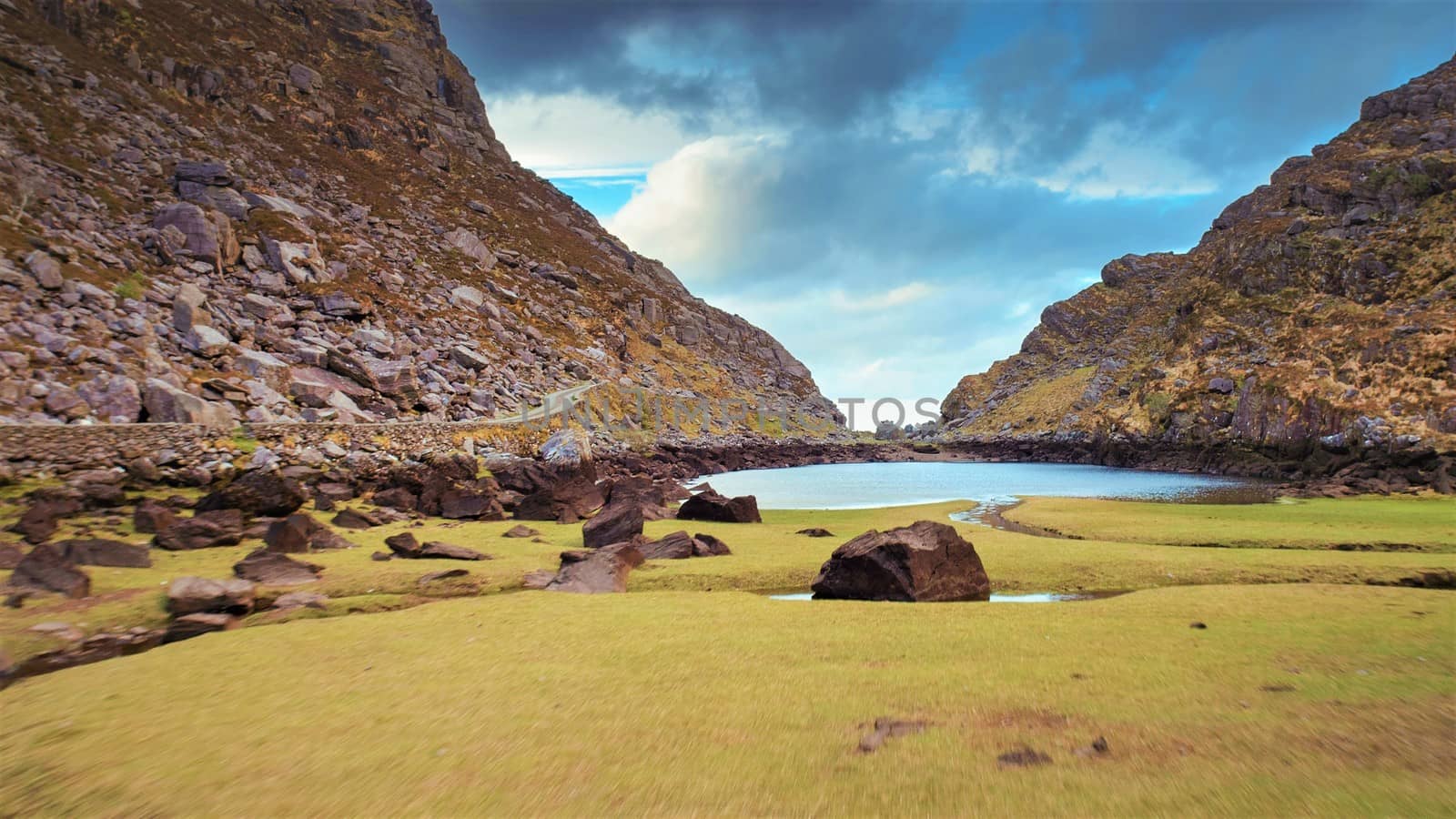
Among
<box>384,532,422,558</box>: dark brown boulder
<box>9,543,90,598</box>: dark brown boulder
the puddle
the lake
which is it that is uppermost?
<box>9,543,90,598</box>: dark brown boulder

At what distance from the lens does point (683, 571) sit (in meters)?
12.4

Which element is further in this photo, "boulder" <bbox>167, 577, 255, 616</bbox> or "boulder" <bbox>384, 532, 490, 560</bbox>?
"boulder" <bbox>384, 532, 490, 560</bbox>

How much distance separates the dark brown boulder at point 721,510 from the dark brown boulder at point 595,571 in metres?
9.12

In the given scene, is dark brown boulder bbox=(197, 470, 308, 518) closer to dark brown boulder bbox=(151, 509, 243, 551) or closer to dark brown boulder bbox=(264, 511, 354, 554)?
dark brown boulder bbox=(151, 509, 243, 551)

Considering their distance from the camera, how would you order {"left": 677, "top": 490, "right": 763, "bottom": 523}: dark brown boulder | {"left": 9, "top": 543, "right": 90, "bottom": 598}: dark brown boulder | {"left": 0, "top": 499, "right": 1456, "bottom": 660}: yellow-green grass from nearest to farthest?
{"left": 0, "top": 499, "right": 1456, "bottom": 660}: yellow-green grass, {"left": 9, "top": 543, "right": 90, "bottom": 598}: dark brown boulder, {"left": 677, "top": 490, "right": 763, "bottom": 523}: dark brown boulder

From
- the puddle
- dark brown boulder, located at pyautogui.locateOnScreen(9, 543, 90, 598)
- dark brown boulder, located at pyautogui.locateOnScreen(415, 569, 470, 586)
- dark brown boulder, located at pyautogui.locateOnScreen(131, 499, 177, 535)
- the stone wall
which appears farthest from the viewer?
the stone wall

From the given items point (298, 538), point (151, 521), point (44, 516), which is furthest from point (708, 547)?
point (44, 516)

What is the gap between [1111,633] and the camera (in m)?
6.84

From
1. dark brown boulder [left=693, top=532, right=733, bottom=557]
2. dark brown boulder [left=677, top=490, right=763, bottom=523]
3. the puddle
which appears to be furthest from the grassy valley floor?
dark brown boulder [left=677, top=490, right=763, bottom=523]

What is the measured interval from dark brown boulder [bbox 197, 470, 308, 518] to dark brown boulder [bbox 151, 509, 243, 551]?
5.83 feet

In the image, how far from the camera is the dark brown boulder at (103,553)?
10.9 metres

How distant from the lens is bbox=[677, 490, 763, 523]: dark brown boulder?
843 inches

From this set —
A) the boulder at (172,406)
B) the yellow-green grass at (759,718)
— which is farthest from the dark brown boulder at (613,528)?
the boulder at (172,406)

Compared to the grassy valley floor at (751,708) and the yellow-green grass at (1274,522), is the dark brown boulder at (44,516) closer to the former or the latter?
the grassy valley floor at (751,708)
